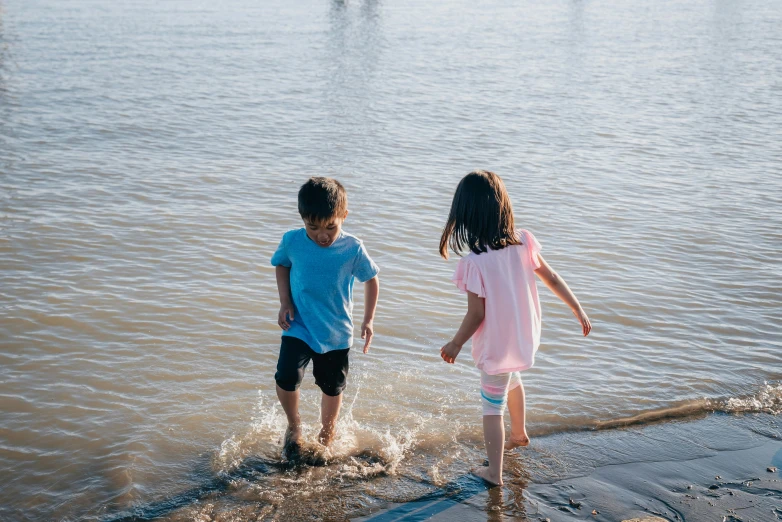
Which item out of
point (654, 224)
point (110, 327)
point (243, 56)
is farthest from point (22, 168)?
point (243, 56)

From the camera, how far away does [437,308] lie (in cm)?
667

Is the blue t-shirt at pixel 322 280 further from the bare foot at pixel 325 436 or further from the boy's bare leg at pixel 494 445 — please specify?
the boy's bare leg at pixel 494 445

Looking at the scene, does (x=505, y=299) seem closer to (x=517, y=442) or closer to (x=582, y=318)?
(x=582, y=318)

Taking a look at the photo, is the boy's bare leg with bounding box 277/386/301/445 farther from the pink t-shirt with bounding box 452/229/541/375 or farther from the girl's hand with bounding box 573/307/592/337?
the girl's hand with bounding box 573/307/592/337

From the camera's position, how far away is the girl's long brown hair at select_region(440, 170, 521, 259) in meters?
3.91

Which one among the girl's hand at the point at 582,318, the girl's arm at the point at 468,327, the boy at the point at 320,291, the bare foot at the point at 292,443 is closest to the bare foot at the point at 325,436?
the bare foot at the point at 292,443

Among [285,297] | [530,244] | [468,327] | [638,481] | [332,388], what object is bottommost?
[638,481]

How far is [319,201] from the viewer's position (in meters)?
3.90

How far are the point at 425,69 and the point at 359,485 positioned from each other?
18.5 metres

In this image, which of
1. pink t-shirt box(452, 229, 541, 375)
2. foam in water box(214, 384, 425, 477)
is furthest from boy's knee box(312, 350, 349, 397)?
pink t-shirt box(452, 229, 541, 375)

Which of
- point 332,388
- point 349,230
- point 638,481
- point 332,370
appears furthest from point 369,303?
point 349,230

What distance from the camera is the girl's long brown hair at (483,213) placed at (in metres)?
3.91

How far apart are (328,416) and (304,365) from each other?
381 millimetres

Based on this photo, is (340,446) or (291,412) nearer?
(291,412)
